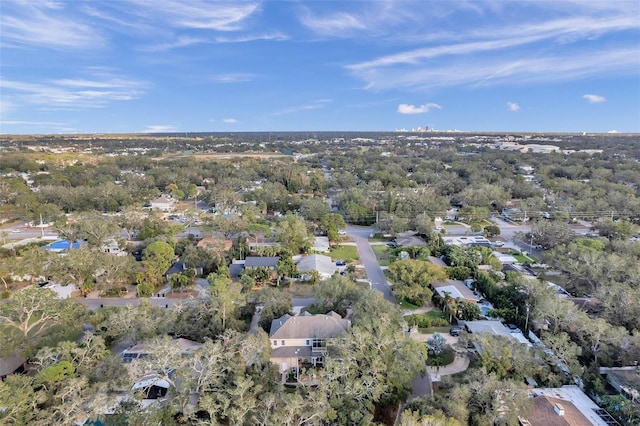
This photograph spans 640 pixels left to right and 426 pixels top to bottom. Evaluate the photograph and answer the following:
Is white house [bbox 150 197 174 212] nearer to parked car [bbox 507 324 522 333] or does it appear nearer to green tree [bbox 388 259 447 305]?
green tree [bbox 388 259 447 305]

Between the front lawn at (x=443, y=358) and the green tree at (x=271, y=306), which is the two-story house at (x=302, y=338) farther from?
the front lawn at (x=443, y=358)

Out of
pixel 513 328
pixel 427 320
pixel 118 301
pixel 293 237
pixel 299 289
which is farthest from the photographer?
pixel 293 237

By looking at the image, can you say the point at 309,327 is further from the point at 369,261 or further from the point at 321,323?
the point at 369,261

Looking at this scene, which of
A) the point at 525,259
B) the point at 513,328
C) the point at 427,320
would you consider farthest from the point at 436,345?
the point at 525,259

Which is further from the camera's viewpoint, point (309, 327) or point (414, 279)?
point (414, 279)

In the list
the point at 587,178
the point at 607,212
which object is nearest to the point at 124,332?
the point at 607,212

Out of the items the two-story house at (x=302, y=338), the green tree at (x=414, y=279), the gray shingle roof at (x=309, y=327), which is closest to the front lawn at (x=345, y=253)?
the green tree at (x=414, y=279)

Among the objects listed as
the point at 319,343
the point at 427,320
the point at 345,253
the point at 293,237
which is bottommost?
the point at 427,320
